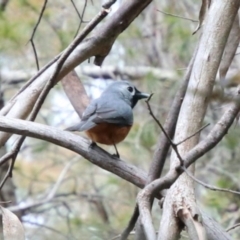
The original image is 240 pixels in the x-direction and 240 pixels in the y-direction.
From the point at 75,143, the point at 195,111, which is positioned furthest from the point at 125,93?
the point at 195,111

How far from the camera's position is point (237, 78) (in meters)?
0.69

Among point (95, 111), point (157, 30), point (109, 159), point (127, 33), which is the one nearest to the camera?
point (109, 159)

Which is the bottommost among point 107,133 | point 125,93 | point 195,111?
point 195,111

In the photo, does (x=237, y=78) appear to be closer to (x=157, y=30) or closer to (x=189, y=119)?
(x=189, y=119)

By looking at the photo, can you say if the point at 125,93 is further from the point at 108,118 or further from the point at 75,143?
the point at 75,143

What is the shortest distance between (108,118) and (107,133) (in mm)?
54

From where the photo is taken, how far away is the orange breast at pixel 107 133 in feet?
6.31

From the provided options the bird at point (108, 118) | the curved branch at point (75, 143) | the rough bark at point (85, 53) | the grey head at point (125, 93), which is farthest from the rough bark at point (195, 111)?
→ the grey head at point (125, 93)

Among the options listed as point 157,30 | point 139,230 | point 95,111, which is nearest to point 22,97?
point 95,111

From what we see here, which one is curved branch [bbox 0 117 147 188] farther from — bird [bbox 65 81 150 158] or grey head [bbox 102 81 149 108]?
grey head [bbox 102 81 149 108]

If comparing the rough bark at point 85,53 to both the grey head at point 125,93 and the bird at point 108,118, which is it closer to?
the bird at point 108,118

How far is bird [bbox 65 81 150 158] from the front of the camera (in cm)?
186

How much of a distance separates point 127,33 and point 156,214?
120cm

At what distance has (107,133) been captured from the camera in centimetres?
197
